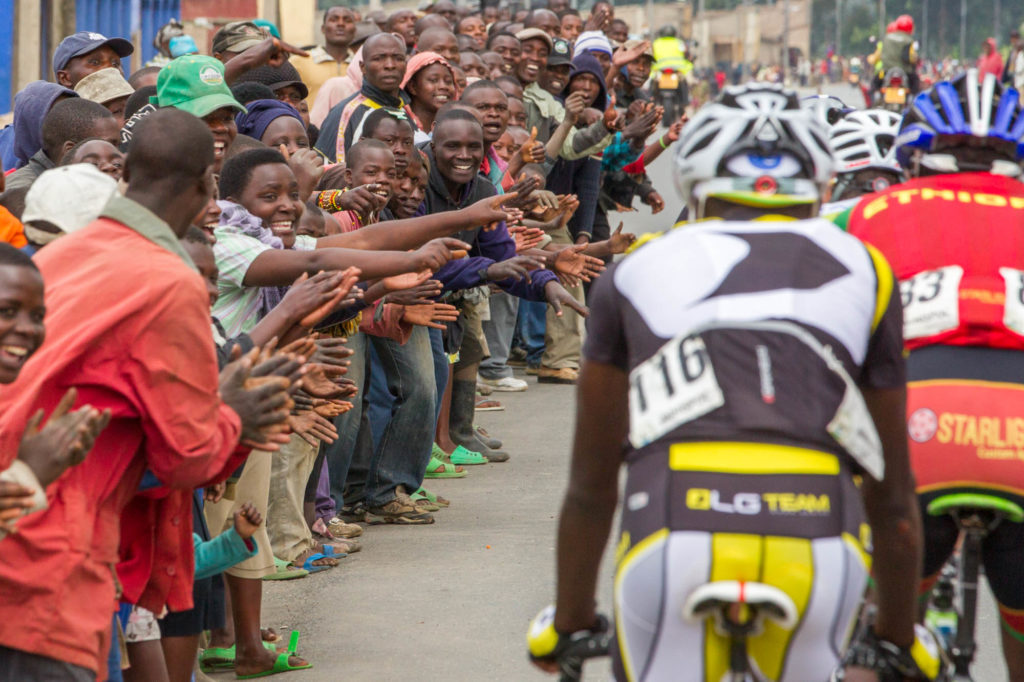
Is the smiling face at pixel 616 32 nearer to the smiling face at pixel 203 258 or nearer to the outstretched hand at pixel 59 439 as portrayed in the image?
the smiling face at pixel 203 258

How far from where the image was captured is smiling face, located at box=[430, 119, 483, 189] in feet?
27.0

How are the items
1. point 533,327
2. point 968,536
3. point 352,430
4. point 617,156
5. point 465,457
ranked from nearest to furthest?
point 968,536 < point 352,430 < point 465,457 < point 533,327 < point 617,156

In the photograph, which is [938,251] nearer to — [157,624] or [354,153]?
[157,624]

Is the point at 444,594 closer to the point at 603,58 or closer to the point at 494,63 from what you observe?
the point at 494,63

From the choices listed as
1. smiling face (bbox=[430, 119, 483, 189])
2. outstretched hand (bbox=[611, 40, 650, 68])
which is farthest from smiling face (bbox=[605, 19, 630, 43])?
smiling face (bbox=[430, 119, 483, 189])

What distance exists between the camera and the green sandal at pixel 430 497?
8.20 meters

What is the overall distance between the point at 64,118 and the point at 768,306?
4.49m

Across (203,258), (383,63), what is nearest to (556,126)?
(383,63)

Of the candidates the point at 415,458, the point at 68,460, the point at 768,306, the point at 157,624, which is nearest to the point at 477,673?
the point at 157,624

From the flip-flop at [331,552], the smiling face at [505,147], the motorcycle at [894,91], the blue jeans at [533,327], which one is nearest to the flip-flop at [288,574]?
the flip-flop at [331,552]

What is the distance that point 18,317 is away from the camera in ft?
11.0

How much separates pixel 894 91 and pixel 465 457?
58.7ft

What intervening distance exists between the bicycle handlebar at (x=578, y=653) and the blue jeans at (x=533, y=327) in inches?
354

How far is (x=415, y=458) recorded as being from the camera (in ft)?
25.9
